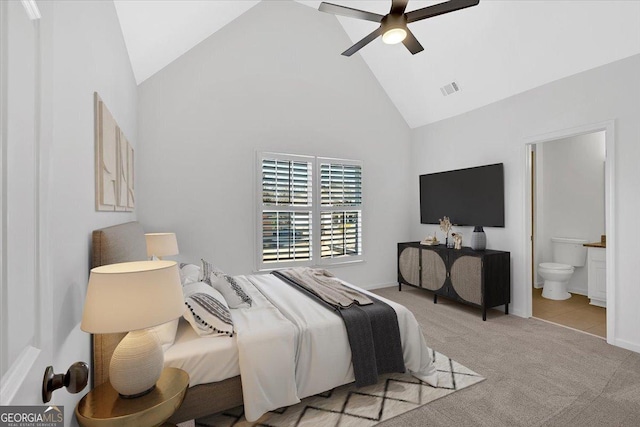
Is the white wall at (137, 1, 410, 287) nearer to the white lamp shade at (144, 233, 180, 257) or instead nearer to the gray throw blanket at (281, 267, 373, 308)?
the white lamp shade at (144, 233, 180, 257)

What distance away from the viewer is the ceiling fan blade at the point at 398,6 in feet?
7.54

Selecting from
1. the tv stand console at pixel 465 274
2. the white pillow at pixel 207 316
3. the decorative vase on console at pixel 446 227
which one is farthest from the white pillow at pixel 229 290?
the decorative vase on console at pixel 446 227

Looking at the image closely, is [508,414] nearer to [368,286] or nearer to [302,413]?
[302,413]

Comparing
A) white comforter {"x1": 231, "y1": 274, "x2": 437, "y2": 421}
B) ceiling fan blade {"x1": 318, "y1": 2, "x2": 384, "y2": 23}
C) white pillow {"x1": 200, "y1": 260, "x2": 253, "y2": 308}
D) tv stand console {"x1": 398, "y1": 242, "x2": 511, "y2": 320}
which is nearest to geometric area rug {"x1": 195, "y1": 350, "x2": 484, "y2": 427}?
white comforter {"x1": 231, "y1": 274, "x2": 437, "y2": 421}

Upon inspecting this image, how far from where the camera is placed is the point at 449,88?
4344 mm

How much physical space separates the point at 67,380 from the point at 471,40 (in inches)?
176

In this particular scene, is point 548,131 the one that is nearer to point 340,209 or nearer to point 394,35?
point 394,35

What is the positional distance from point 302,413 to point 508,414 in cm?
133

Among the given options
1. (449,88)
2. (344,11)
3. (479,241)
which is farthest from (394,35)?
(479,241)

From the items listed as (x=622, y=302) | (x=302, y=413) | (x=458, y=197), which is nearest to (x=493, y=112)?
(x=458, y=197)

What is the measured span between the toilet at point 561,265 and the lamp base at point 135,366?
5066mm

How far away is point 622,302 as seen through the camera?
299cm

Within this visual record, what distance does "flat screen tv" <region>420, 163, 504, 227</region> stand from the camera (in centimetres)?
A: 405

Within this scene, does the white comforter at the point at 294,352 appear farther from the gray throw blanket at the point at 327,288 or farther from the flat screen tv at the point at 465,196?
the flat screen tv at the point at 465,196
